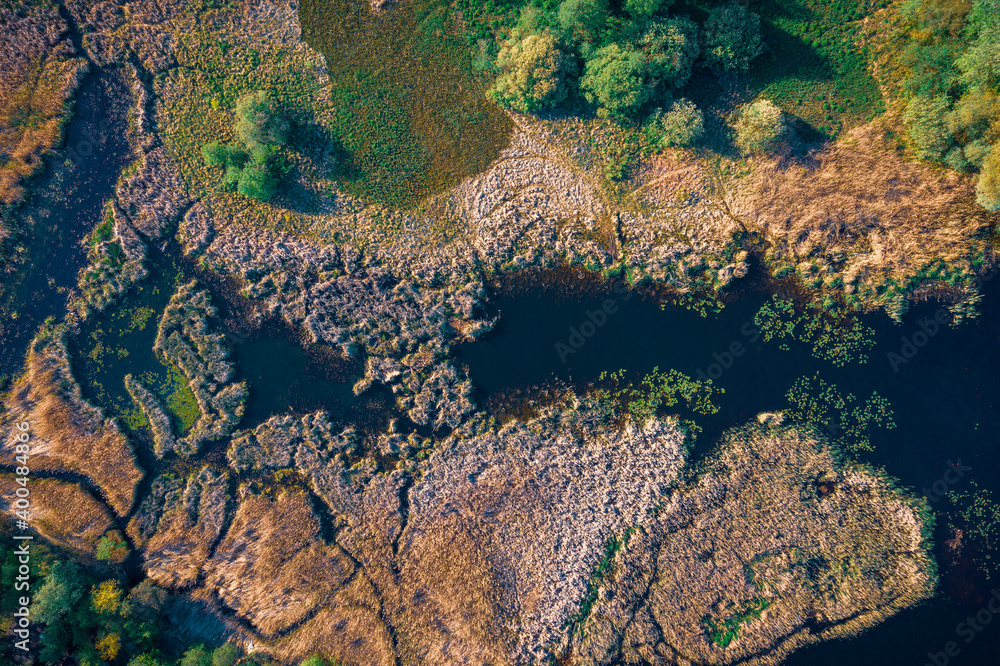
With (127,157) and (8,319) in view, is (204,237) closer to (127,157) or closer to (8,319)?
(127,157)

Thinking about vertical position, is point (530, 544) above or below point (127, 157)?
below

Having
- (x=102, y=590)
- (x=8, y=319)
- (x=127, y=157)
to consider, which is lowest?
(x=102, y=590)

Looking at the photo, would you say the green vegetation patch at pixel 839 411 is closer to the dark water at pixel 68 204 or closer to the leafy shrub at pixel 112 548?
the leafy shrub at pixel 112 548

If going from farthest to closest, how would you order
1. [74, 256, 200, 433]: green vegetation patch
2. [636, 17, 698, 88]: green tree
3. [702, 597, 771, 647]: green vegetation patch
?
1. [74, 256, 200, 433]: green vegetation patch
2. [702, 597, 771, 647]: green vegetation patch
3. [636, 17, 698, 88]: green tree

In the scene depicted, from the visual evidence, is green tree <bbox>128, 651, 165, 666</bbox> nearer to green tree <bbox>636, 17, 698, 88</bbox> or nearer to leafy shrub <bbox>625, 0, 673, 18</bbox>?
green tree <bbox>636, 17, 698, 88</bbox>

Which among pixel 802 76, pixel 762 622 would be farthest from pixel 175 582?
pixel 802 76

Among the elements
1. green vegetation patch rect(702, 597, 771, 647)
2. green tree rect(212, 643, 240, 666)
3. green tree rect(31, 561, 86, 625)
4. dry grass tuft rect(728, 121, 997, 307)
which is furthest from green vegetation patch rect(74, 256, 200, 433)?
dry grass tuft rect(728, 121, 997, 307)
